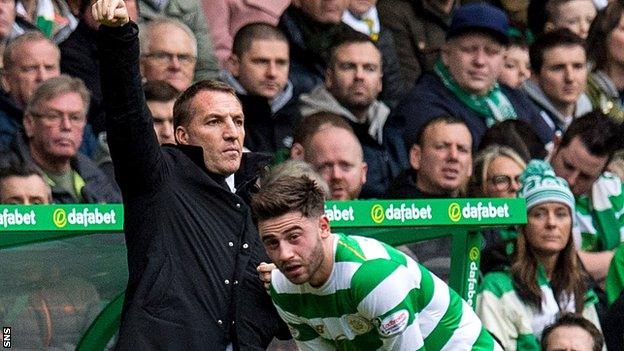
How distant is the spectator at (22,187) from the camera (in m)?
7.97

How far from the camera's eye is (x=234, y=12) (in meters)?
10.8

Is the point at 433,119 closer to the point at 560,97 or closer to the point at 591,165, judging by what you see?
the point at 591,165

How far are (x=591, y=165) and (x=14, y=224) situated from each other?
4701 mm

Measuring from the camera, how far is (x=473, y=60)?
10.6m

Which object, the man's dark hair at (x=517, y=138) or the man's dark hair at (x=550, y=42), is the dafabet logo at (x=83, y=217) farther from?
the man's dark hair at (x=550, y=42)

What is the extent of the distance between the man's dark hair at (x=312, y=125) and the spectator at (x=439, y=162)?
442mm

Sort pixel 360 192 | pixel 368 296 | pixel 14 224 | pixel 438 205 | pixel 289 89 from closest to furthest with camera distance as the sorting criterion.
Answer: pixel 368 296 → pixel 14 224 → pixel 438 205 → pixel 360 192 → pixel 289 89

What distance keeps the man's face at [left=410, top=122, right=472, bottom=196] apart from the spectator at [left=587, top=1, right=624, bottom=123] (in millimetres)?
2591

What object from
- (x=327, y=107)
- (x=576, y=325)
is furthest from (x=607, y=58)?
(x=576, y=325)

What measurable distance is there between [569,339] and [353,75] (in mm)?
2576

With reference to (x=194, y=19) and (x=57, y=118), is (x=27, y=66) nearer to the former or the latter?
(x=57, y=118)

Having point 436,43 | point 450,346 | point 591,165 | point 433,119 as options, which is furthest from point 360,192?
point 450,346

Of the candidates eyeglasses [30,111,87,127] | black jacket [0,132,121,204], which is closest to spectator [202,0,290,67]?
eyeglasses [30,111,87,127]

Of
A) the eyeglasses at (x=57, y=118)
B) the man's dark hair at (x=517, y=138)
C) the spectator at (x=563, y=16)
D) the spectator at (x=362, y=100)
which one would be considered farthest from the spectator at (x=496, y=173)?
→ the spectator at (x=563, y=16)
